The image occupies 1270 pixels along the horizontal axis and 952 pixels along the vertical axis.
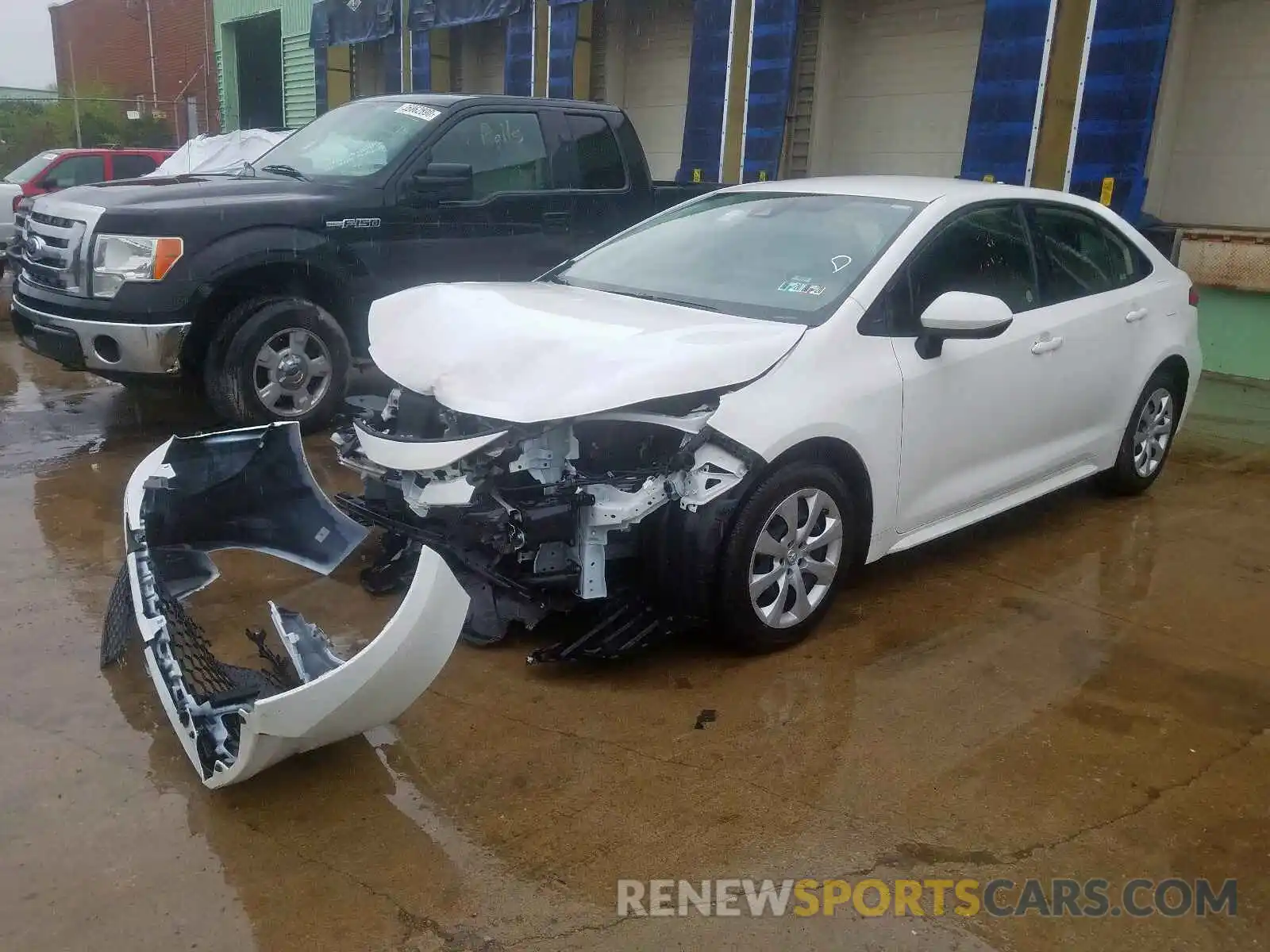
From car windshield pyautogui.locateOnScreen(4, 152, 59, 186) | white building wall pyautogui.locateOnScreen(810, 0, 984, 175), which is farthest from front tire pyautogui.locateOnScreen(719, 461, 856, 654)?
car windshield pyautogui.locateOnScreen(4, 152, 59, 186)

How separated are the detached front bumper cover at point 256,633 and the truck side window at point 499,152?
2.95m

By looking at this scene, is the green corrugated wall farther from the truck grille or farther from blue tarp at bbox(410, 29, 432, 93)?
the truck grille

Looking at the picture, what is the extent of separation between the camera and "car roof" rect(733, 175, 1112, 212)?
446cm

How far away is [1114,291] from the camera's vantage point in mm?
5129

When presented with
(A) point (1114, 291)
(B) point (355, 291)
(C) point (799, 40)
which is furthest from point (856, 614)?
(C) point (799, 40)

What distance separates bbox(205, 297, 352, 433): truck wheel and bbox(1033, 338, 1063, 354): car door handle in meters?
3.85

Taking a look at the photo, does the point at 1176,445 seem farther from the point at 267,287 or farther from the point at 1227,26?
the point at 267,287

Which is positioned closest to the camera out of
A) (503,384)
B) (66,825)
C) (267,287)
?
(66,825)

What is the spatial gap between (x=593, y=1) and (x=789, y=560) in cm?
1388

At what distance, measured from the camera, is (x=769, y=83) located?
12664mm

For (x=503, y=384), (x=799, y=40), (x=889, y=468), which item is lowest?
(x=889, y=468)

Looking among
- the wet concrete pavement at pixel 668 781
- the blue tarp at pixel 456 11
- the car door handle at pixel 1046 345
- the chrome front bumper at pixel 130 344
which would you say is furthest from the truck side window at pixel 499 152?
the blue tarp at pixel 456 11

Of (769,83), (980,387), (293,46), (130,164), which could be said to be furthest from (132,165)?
(980,387)

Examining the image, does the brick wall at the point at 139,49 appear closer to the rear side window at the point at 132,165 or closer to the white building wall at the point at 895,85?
the rear side window at the point at 132,165
